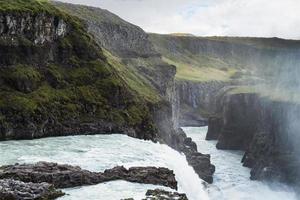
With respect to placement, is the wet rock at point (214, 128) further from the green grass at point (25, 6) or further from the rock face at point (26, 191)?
the rock face at point (26, 191)

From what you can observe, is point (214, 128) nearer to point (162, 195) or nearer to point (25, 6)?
point (25, 6)

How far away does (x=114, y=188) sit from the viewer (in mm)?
54469

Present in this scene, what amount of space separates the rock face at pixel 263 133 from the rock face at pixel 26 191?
7848cm

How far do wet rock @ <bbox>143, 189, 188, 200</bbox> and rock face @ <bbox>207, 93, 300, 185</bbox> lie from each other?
234 ft

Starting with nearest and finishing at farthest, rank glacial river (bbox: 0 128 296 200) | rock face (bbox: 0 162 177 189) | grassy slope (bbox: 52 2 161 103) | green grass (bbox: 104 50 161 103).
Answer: rock face (bbox: 0 162 177 189) → glacial river (bbox: 0 128 296 200) → green grass (bbox: 104 50 161 103) → grassy slope (bbox: 52 2 161 103)

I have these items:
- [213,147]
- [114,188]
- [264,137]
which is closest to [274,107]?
[264,137]

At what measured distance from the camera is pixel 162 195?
1996 inches

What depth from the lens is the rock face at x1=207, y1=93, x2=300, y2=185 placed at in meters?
122

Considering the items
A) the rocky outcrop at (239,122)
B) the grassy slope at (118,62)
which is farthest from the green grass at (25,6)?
the rocky outcrop at (239,122)

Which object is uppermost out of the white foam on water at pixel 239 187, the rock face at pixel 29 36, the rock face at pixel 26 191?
the rock face at pixel 29 36

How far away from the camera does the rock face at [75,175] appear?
Result: 52875 millimetres

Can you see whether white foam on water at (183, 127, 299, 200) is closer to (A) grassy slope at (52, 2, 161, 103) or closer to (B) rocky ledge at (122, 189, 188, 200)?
(A) grassy slope at (52, 2, 161, 103)

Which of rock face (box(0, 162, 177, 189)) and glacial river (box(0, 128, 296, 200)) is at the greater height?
rock face (box(0, 162, 177, 189))

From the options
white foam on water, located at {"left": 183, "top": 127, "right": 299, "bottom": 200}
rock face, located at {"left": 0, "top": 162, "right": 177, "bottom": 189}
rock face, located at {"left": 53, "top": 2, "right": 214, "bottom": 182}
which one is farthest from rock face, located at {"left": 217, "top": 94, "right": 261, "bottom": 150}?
rock face, located at {"left": 0, "top": 162, "right": 177, "bottom": 189}
